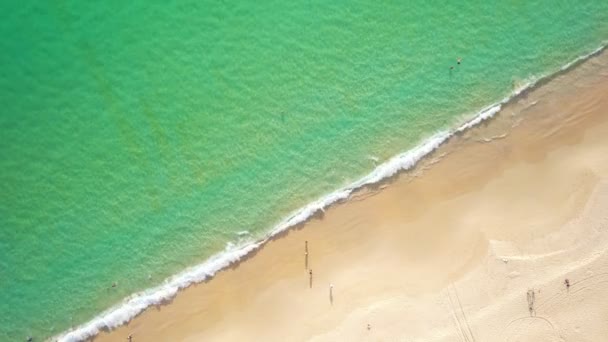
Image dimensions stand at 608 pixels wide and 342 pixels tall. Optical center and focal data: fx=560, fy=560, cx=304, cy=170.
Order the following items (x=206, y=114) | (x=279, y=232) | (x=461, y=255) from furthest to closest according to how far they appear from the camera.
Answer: (x=206, y=114)
(x=279, y=232)
(x=461, y=255)

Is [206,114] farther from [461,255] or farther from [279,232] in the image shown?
[461,255]

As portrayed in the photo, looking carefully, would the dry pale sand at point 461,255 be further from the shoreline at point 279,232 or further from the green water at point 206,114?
the green water at point 206,114

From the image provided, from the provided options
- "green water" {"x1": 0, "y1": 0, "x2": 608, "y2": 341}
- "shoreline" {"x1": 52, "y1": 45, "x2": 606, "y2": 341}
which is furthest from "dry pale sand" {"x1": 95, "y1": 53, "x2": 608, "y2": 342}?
"green water" {"x1": 0, "y1": 0, "x2": 608, "y2": 341}

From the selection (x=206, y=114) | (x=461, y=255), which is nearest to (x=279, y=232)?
(x=206, y=114)

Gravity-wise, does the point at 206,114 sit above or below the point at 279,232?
above

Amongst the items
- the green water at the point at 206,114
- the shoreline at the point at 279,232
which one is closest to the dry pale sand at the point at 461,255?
the shoreline at the point at 279,232

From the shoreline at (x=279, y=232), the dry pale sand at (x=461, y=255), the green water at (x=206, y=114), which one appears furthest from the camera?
the green water at (x=206, y=114)

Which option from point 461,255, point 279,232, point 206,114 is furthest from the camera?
point 206,114
